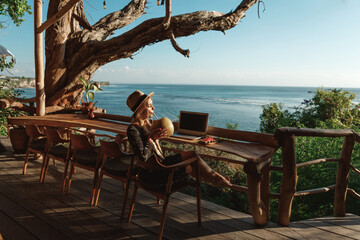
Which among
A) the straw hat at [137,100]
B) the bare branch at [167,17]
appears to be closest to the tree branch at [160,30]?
the bare branch at [167,17]

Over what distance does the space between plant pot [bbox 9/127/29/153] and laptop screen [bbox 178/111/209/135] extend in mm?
3400

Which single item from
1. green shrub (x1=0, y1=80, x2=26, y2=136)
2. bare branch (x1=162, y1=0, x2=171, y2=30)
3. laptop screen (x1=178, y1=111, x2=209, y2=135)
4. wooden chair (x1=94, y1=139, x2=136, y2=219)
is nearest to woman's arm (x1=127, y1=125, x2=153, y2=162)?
wooden chair (x1=94, y1=139, x2=136, y2=219)

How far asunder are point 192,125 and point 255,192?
0.98 m

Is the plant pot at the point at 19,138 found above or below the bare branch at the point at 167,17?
below

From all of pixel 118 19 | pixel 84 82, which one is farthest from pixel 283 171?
pixel 118 19

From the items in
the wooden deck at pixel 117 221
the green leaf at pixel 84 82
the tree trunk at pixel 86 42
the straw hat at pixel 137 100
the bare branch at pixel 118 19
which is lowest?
the wooden deck at pixel 117 221

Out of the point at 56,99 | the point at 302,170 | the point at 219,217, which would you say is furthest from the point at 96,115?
the point at 302,170

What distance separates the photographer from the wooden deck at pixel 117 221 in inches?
94.0

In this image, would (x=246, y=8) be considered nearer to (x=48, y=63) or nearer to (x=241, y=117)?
(x=48, y=63)

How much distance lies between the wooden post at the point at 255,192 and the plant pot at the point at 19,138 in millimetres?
4255

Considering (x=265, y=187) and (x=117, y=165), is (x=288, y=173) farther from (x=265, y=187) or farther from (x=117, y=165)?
(x=117, y=165)

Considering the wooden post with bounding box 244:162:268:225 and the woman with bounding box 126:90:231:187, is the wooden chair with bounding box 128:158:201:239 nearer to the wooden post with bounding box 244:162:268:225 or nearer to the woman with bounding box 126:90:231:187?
the woman with bounding box 126:90:231:187

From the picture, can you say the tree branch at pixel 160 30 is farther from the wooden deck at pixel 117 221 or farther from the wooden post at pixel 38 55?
the wooden deck at pixel 117 221

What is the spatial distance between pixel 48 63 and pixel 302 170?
5.97 metres
